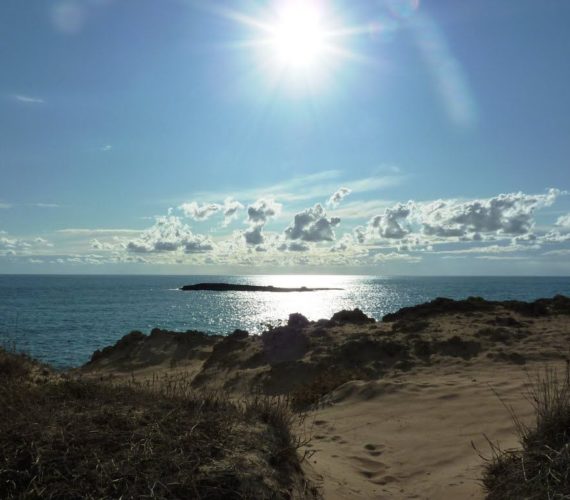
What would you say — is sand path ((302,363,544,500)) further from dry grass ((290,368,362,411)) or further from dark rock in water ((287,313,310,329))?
dark rock in water ((287,313,310,329))

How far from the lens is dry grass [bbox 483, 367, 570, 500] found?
3977mm

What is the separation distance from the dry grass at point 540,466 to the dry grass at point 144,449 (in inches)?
79.6

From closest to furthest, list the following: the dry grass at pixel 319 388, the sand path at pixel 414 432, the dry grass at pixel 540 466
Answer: the dry grass at pixel 540 466 → the sand path at pixel 414 432 → the dry grass at pixel 319 388

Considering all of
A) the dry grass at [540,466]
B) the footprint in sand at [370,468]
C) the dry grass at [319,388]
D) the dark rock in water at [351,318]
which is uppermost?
the dry grass at [540,466]

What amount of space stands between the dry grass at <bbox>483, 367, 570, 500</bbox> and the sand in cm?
46

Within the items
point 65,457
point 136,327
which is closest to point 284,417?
point 65,457

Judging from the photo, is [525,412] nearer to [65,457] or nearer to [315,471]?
[315,471]

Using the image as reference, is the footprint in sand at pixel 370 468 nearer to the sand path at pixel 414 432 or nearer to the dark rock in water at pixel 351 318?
the sand path at pixel 414 432

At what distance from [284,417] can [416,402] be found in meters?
4.68

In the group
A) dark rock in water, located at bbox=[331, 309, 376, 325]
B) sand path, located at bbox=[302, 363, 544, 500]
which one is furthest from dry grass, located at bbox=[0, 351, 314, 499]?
dark rock in water, located at bbox=[331, 309, 376, 325]

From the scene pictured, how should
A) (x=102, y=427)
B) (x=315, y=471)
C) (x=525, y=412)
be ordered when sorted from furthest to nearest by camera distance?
1. (x=525, y=412)
2. (x=315, y=471)
3. (x=102, y=427)

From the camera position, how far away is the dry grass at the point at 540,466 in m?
3.98

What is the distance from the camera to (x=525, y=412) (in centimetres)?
793

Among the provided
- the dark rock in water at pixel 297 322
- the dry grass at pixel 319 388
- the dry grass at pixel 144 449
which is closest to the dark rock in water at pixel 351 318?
the dark rock in water at pixel 297 322
